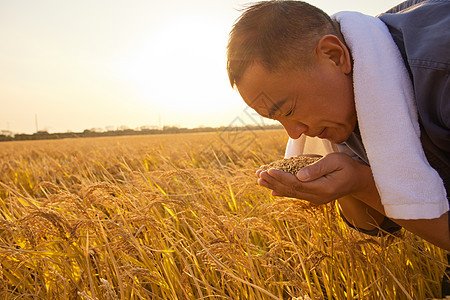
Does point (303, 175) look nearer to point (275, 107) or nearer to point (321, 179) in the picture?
point (321, 179)

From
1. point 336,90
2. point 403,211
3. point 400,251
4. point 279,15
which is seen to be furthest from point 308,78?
point 400,251

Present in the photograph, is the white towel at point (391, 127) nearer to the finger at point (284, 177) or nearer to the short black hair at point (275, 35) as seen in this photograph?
the short black hair at point (275, 35)

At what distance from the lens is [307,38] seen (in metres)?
0.96

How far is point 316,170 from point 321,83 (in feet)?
0.90

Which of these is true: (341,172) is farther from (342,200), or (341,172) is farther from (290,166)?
(342,200)

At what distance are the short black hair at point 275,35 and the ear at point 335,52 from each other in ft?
0.08

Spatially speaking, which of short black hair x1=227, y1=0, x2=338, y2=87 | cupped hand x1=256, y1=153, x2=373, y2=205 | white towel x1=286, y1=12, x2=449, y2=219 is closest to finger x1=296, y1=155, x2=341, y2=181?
cupped hand x1=256, y1=153, x2=373, y2=205

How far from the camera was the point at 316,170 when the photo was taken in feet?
2.93

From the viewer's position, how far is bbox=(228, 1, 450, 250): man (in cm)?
88

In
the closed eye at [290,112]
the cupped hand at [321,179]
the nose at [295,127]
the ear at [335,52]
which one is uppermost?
the ear at [335,52]

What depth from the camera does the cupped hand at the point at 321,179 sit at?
35.3 inches

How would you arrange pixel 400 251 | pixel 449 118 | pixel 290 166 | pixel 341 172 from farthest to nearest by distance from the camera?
pixel 400 251
pixel 290 166
pixel 341 172
pixel 449 118

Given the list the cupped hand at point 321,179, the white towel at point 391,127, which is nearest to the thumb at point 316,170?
the cupped hand at point 321,179

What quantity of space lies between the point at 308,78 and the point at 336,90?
0.39 feet
